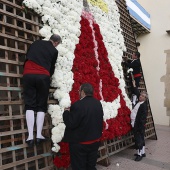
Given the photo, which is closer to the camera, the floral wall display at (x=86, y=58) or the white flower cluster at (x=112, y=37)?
the floral wall display at (x=86, y=58)

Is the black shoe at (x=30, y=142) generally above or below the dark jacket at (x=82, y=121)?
below

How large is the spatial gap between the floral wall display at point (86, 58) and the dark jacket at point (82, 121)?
1.90 feet

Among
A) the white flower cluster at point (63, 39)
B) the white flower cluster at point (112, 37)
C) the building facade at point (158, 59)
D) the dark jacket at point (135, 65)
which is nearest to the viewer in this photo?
the white flower cluster at point (63, 39)

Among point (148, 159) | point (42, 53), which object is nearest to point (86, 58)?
point (42, 53)

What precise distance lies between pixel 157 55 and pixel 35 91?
8026mm

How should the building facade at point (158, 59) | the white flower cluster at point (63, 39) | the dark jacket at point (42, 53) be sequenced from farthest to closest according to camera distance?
the building facade at point (158, 59), the white flower cluster at point (63, 39), the dark jacket at point (42, 53)

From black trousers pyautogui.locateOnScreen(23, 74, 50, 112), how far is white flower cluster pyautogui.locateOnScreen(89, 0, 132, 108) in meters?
2.56

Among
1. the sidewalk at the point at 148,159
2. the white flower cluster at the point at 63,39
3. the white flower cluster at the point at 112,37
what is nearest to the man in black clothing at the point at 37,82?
the white flower cluster at the point at 63,39

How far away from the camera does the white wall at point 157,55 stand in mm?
9992

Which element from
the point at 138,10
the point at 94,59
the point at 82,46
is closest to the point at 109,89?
the point at 94,59

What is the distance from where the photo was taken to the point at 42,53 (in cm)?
343

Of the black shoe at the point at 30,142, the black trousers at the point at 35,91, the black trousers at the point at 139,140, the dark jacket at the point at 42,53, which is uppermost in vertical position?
the dark jacket at the point at 42,53

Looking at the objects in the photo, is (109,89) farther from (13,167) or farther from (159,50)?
(159,50)

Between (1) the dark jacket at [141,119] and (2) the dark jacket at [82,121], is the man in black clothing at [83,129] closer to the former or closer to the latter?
(2) the dark jacket at [82,121]
